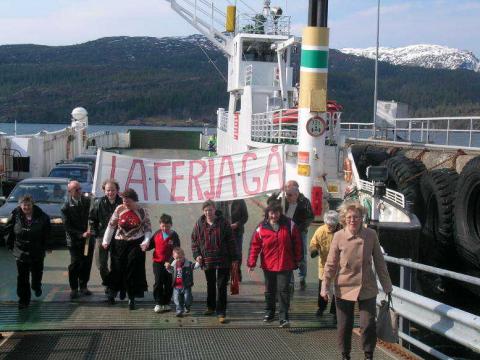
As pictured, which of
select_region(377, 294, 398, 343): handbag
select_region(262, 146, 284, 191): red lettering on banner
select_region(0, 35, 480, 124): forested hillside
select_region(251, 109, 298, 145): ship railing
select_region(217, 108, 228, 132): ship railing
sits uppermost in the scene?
select_region(0, 35, 480, 124): forested hillside

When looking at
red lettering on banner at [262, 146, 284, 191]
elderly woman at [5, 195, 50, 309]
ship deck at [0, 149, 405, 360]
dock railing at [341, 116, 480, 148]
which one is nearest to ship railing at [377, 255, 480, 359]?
ship deck at [0, 149, 405, 360]

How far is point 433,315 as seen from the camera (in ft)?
20.6

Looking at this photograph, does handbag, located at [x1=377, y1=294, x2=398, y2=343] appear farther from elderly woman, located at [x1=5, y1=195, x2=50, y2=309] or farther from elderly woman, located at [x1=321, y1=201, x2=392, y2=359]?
elderly woman, located at [x1=5, y1=195, x2=50, y2=309]

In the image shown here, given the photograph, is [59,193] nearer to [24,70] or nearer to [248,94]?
[248,94]

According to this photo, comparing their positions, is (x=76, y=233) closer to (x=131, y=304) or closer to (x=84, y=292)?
(x=84, y=292)

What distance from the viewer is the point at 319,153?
1521cm

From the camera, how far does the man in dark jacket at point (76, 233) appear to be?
8.62 m

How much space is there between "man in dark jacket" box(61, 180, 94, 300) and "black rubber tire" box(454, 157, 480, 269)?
6742mm

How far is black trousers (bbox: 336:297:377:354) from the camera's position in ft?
19.7

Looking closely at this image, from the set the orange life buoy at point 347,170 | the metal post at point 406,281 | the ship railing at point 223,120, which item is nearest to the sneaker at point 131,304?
the metal post at point 406,281

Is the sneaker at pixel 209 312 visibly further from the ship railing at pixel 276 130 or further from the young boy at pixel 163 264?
the ship railing at pixel 276 130

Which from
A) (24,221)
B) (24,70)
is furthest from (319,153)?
(24,70)

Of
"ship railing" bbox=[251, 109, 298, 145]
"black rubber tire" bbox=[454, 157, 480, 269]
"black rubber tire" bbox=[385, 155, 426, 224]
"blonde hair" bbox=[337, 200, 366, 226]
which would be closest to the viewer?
"blonde hair" bbox=[337, 200, 366, 226]

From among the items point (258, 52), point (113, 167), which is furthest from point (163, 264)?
point (258, 52)
